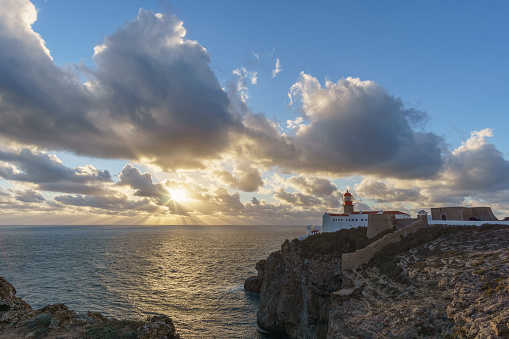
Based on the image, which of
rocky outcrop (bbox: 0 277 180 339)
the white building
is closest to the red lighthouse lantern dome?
the white building

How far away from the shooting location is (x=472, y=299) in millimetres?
18812

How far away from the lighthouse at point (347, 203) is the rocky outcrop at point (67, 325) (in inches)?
2329

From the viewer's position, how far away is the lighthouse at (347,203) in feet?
225

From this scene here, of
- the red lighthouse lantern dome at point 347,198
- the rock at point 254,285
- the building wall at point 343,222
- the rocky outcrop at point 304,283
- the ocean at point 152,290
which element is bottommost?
the ocean at point 152,290

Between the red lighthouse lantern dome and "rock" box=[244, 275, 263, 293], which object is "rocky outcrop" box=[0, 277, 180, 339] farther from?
the red lighthouse lantern dome

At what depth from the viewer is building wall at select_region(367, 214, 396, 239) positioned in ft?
133

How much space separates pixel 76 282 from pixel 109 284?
30.5 feet

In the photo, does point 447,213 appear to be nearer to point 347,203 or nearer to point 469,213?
point 469,213

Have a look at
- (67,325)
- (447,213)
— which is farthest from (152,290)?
(447,213)

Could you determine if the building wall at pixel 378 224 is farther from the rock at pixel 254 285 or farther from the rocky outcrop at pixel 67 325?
the rocky outcrop at pixel 67 325

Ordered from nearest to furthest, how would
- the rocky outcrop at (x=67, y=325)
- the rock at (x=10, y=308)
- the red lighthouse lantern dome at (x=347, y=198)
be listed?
the rocky outcrop at (x=67, y=325) < the rock at (x=10, y=308) < the red lighthouse lantern dome at (x=347, y=198)

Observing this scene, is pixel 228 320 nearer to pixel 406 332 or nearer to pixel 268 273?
pixel 268 273

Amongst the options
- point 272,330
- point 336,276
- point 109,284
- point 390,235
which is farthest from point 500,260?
point 109,284

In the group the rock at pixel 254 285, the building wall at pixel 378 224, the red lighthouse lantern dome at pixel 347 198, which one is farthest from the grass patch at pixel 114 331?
the red lighthouse lantern dome at pixel 347 198
